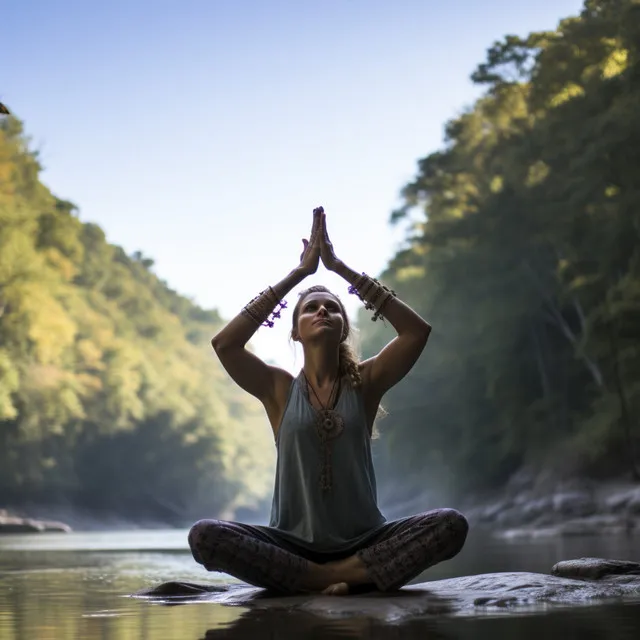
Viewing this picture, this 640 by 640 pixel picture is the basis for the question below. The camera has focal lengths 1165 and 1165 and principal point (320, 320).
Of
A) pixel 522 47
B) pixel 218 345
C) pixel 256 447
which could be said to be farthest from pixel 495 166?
pixel 256 447

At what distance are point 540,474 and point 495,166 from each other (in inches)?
299

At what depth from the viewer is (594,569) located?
16.9 ft

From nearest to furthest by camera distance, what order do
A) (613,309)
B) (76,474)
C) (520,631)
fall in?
(520,631) → (613,309) → (76,474)

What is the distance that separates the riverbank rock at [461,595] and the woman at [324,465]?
0.14 meters

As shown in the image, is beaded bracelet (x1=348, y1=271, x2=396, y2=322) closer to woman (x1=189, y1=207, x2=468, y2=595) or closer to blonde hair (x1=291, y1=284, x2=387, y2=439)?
woman (x1=189, y1=207, x2=468, y2=595)

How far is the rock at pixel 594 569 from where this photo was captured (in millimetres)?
5121

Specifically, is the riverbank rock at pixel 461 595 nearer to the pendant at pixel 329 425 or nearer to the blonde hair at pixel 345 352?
the pendant at pixel 329 425

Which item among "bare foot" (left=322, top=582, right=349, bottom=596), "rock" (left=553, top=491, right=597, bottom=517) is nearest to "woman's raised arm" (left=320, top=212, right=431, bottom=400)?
"bare foot" (left=322, top=582, right=349, bottom=596)

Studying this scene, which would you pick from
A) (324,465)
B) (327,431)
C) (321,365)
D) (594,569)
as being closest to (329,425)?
(327,431)

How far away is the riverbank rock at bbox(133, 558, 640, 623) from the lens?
399 centimetres

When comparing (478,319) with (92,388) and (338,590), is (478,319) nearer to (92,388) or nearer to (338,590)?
(92,388)

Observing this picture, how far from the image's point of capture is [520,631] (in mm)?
3328

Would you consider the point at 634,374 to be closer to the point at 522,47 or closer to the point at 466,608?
the point at 522,47

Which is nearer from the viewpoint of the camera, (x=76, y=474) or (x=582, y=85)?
(x=582, y=85)
